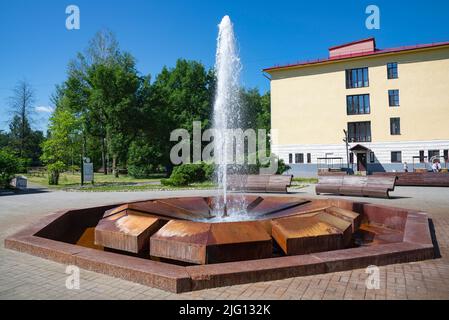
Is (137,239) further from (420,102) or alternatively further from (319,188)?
(420,102)

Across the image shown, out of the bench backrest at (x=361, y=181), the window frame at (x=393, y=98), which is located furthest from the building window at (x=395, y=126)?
the bench backrest at (x=361, y=181)

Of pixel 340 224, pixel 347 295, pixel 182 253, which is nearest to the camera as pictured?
pixel 347 295

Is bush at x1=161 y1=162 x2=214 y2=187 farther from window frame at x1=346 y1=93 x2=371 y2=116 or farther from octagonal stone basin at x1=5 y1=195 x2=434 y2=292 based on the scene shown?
window frame at x1=346 y1=93 x2=371 y2=116

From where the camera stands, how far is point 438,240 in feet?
18.3

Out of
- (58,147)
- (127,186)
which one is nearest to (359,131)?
(127,186)

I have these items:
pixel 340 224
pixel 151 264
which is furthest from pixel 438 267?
pixel 151 264

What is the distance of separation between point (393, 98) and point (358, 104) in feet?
11.5

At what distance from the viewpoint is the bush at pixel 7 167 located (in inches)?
777

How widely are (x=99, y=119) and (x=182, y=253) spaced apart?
3942 centimetres

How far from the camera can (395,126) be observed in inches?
1339

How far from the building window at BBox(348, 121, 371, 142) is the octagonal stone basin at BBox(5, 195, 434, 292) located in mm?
31037

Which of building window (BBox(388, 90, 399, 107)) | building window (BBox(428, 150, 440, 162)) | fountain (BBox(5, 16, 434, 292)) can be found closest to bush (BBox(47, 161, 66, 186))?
fountain (BBox(5, 16, 434, 292))

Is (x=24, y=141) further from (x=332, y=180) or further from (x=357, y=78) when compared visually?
(x=332, y=180)
